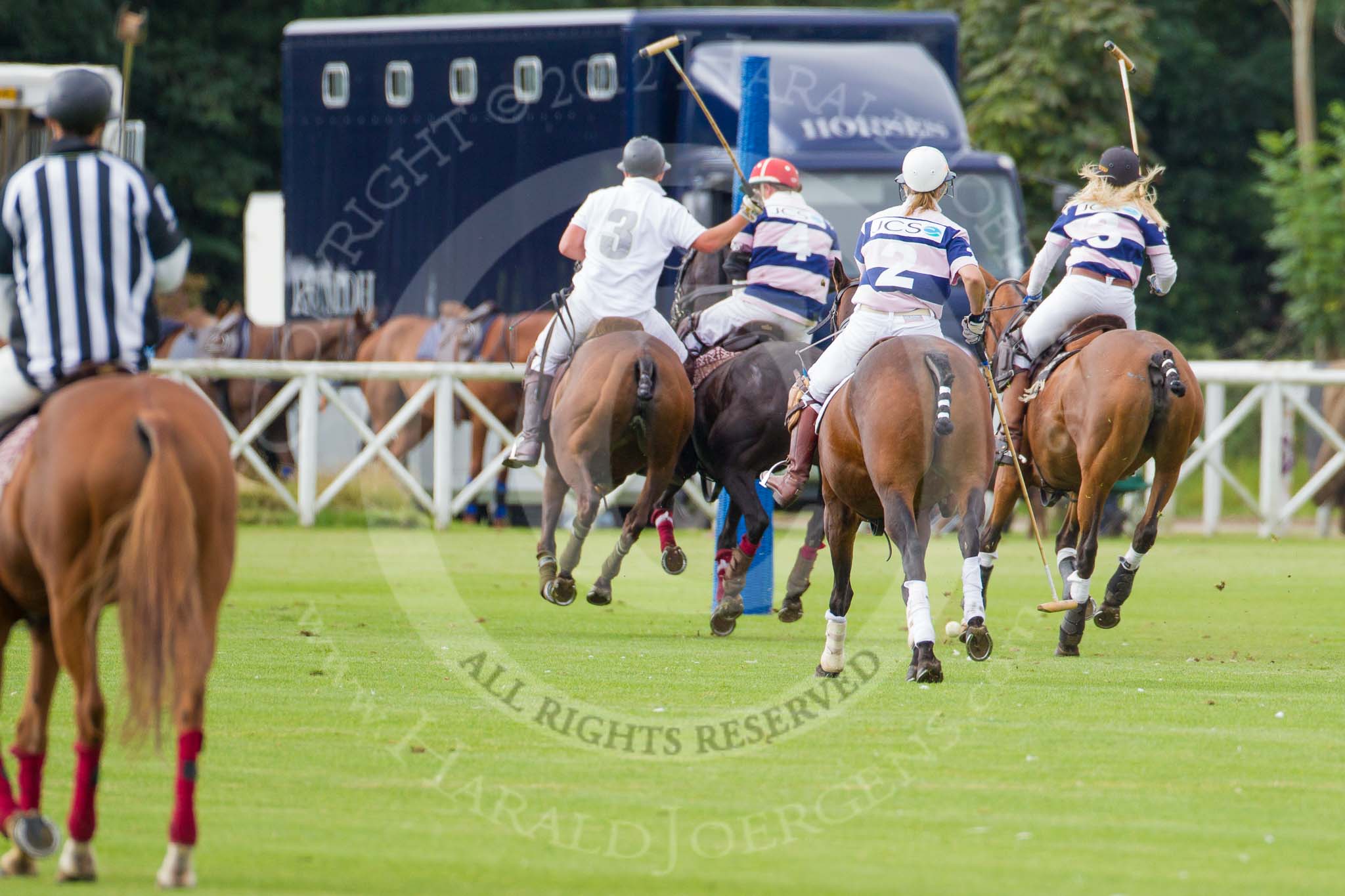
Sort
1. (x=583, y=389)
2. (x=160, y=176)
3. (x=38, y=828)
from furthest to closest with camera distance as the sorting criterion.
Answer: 1. (x=160, y=176)
2. (x=583, y=389)
3. (x=38, y=828)

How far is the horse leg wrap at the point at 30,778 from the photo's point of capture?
6113mm

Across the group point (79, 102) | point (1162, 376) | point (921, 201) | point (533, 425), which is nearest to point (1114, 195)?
point (1162, 376)

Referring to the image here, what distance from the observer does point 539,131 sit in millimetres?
20797

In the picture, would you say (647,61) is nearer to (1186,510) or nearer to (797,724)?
(1186,510)

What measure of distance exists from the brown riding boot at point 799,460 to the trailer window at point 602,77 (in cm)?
899

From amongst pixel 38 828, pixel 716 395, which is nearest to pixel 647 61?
pixel 716 395

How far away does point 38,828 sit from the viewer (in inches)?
235

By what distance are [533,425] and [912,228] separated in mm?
3464

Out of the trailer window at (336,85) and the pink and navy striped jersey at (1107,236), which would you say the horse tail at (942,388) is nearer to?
the pink and navy striped jersey at (1107,236)

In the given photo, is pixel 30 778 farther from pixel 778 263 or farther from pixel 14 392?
pixel 778 263

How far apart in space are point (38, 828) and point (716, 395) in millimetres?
7376

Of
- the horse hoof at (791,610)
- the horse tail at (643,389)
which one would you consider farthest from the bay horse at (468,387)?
the horse tail at (643,389)

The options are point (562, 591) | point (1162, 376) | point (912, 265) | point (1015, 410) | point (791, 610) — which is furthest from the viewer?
point (791, 610)

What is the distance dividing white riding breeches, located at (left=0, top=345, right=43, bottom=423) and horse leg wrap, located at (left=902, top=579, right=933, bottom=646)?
14.7 ft
